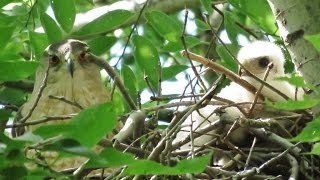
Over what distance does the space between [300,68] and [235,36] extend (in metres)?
0.72

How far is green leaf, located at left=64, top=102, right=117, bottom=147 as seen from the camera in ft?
5.65

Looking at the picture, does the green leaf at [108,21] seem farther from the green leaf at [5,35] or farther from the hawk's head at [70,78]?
the green leaf at [5,35]

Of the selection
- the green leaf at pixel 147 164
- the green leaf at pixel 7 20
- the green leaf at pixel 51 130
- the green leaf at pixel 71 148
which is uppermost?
the green leaf at pixel 7 20

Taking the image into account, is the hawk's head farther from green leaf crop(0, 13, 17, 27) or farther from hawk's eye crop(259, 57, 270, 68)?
hawk's eye crop(259, 57, 270, 68)

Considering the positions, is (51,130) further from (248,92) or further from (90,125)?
(248,92)

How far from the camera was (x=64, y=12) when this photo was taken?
10.9 ft

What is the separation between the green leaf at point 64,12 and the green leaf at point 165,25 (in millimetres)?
407

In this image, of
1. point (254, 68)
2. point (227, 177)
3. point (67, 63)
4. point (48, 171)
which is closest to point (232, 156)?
point (227, 177)

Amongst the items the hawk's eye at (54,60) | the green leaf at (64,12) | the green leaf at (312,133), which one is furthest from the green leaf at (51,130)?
the hawk's eye at (54,60)

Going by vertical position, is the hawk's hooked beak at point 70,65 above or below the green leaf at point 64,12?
below

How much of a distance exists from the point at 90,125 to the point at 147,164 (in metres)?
0.19

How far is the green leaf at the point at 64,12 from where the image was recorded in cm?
329

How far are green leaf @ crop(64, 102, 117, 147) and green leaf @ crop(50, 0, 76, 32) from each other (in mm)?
1589

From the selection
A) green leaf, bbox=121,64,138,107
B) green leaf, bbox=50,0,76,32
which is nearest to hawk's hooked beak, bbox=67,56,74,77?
green leaf, bbox=121,64,138,107
